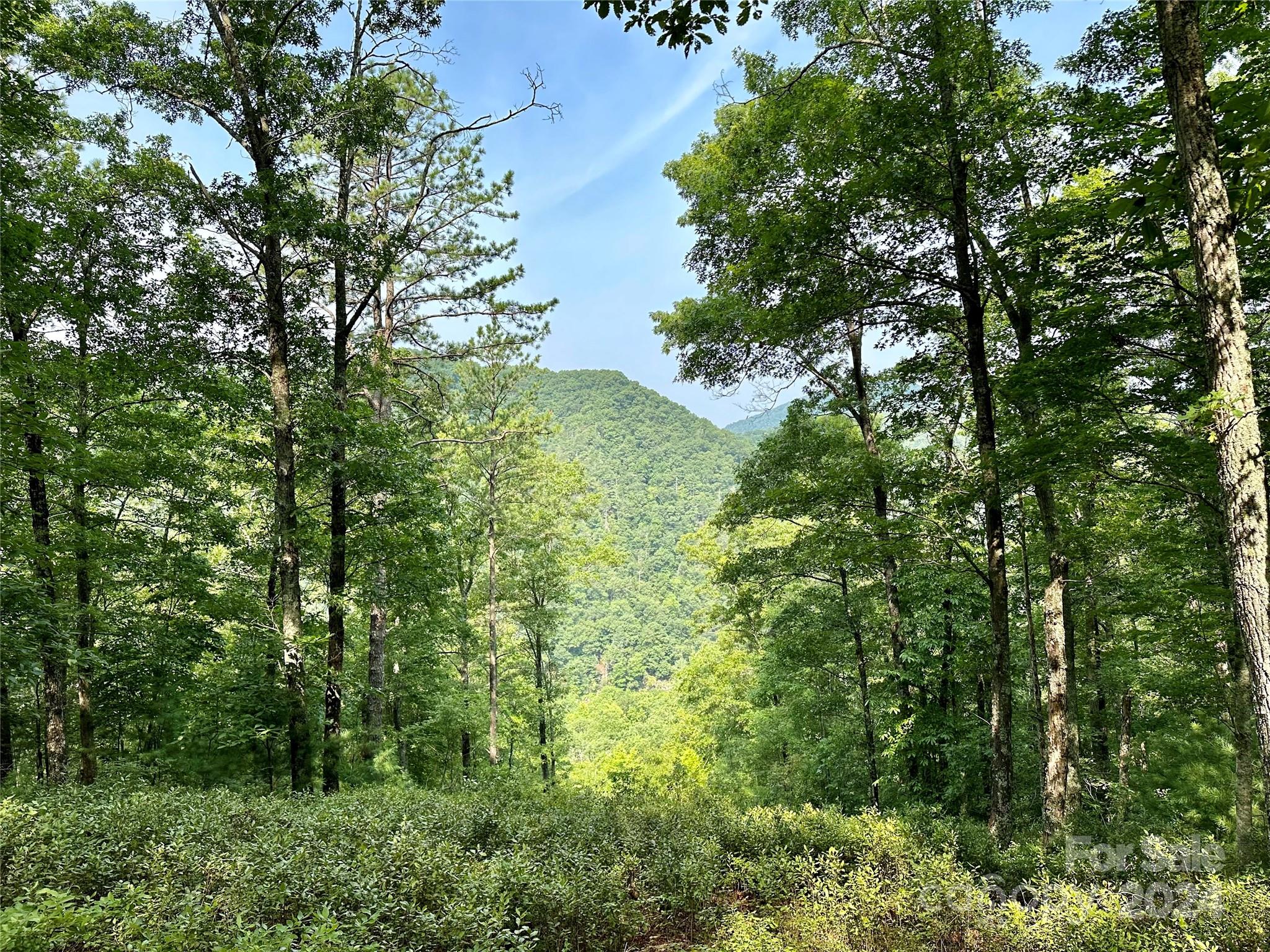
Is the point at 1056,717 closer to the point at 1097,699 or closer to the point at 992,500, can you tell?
the point at 992,500

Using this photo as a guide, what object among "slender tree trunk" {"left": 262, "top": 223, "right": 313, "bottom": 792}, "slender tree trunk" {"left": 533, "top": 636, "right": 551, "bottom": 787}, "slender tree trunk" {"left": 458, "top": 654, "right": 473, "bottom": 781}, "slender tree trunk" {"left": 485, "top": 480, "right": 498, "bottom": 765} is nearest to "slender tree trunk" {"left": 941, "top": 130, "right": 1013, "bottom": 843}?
"slender tree trunk" {"left": 262, "top": 223, "right": 313, "bottom": 792}

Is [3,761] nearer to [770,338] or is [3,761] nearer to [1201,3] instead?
[770,338]

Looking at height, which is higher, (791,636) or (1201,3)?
(1201,3)

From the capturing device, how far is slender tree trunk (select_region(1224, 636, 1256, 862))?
7336 millimetres

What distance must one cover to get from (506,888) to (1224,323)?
5884 mm

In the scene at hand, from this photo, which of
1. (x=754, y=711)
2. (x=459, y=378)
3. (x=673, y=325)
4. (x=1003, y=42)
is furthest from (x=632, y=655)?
(x=1003, y=42)

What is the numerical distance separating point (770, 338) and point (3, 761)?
1346 cm

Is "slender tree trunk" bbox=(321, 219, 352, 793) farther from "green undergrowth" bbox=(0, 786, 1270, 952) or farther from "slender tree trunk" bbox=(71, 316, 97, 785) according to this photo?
"slender tree trunk" bbox=(71, 316, 97, 785)

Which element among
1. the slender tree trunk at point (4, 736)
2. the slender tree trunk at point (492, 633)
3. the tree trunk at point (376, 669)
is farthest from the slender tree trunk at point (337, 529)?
the slender tree trunk at point (492, 633)

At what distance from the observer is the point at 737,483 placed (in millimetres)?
13086

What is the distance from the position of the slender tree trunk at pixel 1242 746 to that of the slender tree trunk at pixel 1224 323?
614cm

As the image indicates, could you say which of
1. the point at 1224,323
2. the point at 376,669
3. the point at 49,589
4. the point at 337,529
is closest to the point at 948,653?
the point at 1224,323

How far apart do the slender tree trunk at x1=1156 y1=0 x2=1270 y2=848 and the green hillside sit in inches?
651

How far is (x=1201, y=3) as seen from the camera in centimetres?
308
